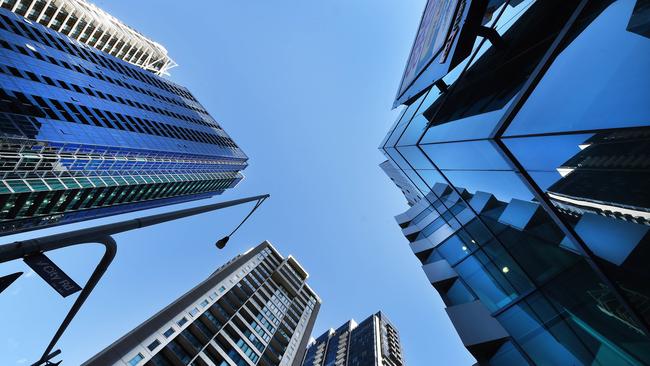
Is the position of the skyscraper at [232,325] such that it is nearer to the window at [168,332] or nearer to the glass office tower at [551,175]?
the window at [168,332]

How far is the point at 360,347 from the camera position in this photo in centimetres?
9375

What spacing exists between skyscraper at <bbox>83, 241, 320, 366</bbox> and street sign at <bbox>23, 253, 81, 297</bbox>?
34269 mm

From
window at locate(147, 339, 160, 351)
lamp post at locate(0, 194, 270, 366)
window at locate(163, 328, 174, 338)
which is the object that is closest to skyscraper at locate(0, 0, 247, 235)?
window at locate(163, 328, 174, 338)

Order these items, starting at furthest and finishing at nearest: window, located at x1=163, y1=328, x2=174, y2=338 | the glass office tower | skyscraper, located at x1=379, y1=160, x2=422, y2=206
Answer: window, located at x1=163, y1=328, x2=174, y2=338, skyscraper, located at x1=379, y1=160, x2=422, y2=206, the glass office tower

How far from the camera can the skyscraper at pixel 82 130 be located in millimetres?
43875

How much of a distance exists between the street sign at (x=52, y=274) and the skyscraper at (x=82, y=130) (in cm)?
4926

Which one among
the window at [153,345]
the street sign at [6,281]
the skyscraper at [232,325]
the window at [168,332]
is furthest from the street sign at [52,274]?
the window at [168,332]

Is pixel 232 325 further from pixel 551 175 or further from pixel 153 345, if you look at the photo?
pixel 551 175

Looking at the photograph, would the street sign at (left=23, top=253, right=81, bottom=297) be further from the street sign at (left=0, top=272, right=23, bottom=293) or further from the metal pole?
the street sign at (left=0, top=272, right=23, bottom=293)

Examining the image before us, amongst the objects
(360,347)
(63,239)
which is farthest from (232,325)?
(360,347)

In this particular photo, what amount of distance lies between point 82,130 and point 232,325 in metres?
39.7

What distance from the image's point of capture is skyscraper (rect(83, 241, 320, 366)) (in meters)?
36.4

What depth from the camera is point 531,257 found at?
8195mm

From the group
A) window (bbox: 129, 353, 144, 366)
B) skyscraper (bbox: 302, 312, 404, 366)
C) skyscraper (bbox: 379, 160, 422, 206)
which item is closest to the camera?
skyscraper (bbox: 379, 160, 422, 206)
